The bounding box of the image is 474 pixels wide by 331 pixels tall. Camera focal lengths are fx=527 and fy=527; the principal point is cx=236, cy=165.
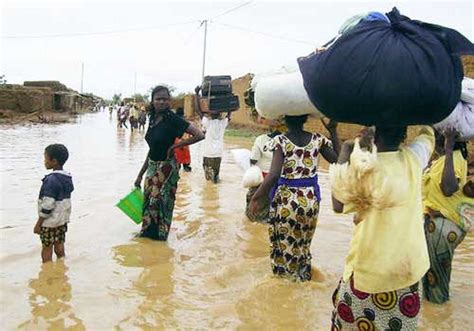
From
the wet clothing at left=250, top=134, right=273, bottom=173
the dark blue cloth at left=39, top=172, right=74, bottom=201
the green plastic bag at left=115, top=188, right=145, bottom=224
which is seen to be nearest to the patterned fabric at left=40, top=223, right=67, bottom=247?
the dark blue cloth at left=39, top=172, right=74, bottom=201

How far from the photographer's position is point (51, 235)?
16.3 ft

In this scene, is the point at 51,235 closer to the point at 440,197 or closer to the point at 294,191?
the point at 294,191

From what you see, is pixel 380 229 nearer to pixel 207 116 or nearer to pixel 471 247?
pixel 471 247

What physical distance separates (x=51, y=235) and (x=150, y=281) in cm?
106

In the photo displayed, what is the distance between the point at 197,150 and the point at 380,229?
16.6m

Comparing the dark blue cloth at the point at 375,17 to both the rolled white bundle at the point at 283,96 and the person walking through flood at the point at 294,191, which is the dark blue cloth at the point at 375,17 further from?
the person walking through flood at the point at 294,191

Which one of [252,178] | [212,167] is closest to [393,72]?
[252,178]

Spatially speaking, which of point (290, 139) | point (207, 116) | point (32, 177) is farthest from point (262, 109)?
point (32, 177)

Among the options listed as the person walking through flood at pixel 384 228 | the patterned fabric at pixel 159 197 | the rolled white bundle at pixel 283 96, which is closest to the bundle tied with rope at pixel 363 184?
the person walking through flood at pixel 384 228

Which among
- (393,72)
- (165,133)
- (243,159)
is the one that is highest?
(393,72)

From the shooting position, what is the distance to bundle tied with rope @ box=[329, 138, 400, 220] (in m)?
2.22

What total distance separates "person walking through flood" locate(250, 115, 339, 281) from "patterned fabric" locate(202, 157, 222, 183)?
6.00m

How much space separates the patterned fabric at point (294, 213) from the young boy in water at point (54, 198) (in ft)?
6.32

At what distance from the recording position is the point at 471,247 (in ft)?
20.7
